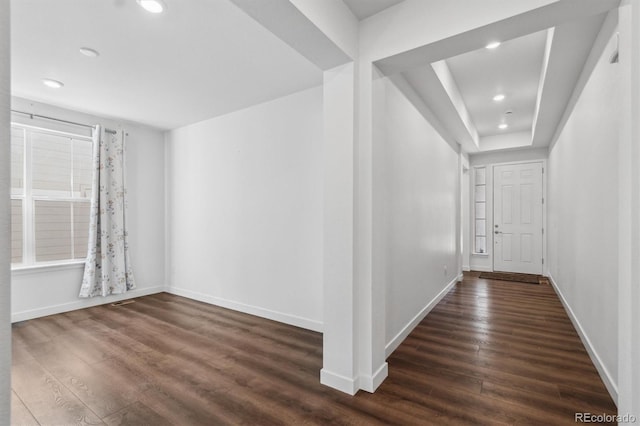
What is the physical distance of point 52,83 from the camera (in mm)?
3301

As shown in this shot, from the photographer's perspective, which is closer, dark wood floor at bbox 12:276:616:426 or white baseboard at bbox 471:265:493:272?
dark wood floor at bbox 12:276:616:426

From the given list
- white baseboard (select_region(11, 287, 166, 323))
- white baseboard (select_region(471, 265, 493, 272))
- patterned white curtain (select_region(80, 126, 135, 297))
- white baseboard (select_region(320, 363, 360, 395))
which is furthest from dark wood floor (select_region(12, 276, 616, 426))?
white baseboard (select_region(471, 265, 493, 272))

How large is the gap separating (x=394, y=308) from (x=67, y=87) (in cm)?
420

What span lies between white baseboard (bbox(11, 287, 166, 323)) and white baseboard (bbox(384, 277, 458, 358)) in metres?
3.94

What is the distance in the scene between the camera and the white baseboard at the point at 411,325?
2.77 meters

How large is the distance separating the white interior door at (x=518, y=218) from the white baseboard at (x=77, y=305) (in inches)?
266

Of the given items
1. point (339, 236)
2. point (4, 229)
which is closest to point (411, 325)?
point (339, 236)

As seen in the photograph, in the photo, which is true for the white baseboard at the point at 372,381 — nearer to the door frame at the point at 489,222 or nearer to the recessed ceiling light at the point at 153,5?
the recessed ceiling light at the point at 153,5

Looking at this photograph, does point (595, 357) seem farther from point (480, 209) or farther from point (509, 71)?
point (480, 209)

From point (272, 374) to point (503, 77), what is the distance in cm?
408

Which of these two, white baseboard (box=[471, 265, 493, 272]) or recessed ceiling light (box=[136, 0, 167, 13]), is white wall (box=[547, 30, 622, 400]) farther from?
white baseboard (box=[471, 265, 493, 272])

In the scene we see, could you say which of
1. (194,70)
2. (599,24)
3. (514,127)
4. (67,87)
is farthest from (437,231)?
(67,87)

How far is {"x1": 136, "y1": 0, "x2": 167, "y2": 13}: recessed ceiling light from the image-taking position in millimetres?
2078

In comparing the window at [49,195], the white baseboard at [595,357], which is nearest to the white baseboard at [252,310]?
the window at [49,195]
